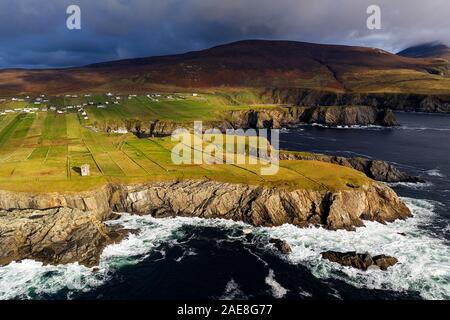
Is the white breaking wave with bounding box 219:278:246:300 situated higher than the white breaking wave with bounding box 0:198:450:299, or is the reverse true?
the white breaking wave with bounding box 0:198:450:299

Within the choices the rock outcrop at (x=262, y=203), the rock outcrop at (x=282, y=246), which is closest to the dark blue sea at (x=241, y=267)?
the rock outcrop at (x=282, y=246)

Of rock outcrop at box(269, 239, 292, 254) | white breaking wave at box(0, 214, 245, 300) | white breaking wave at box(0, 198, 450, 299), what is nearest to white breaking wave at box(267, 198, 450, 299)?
white breaking wave at box(0, 198, 450, 299)

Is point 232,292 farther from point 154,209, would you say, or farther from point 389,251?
point 154,209

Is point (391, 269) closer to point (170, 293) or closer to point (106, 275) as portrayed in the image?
point (170, 293)

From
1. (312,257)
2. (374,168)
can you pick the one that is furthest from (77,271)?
(374,168)

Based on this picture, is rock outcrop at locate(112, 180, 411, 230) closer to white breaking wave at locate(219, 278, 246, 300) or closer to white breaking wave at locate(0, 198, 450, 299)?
white breaking wave at locate(0, 198, 450, 299)

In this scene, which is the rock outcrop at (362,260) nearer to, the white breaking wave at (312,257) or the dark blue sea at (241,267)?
the white breaking wave at (312,257)
